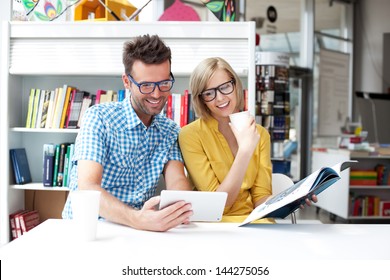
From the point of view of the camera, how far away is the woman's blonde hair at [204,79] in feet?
7.55

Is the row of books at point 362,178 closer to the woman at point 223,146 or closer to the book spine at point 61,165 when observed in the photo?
the book spine at point 61,165

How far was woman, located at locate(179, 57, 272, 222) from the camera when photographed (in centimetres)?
219

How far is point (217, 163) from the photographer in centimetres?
230

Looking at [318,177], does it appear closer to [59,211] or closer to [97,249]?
[97,249]

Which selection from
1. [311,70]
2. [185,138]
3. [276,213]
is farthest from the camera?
[311,70]

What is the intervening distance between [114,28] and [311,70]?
18.9 ft

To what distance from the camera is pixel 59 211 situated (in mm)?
3703

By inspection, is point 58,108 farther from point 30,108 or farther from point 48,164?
point 48,164

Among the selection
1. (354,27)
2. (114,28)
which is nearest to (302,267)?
(114,28)

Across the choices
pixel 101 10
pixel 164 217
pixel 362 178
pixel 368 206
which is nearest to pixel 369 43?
pixel 362 178

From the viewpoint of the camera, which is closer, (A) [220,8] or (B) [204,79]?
(B) [204,79]

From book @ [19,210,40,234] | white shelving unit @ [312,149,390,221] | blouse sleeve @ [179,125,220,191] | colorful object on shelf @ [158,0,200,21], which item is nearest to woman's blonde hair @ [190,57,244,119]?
blouse sleeve @ [179,125,220,191]

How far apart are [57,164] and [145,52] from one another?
68.5 inches

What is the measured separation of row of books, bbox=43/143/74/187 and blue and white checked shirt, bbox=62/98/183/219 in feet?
4.43
